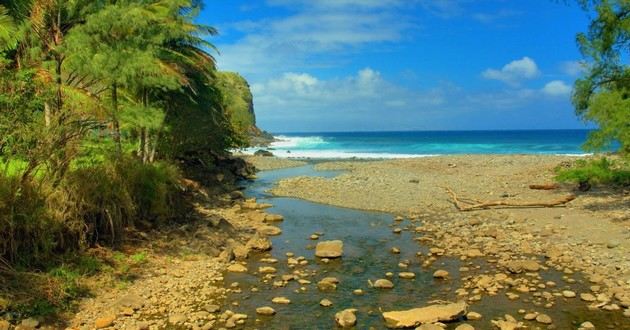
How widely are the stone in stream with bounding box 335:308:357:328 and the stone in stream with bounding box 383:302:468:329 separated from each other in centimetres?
60

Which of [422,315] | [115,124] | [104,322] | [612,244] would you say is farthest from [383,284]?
[115,124]

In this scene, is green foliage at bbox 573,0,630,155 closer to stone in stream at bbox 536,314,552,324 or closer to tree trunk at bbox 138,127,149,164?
stone in stream at bbox 536,314,552,324

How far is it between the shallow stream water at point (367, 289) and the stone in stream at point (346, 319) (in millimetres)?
132

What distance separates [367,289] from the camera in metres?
10.9

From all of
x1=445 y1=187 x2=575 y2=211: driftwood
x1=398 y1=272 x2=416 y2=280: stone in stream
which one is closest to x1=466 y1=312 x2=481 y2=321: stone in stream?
x1=398 y1=272 x2=416 y2=280: stone in stream

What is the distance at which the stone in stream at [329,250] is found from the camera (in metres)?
13.5

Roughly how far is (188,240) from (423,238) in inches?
284

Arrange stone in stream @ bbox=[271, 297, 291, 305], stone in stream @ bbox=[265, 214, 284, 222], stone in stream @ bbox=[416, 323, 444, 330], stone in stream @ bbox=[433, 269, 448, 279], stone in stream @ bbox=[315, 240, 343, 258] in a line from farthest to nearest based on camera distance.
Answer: stone in stream @ bbox=[265, 214, 284, 222] → stone in stream @ bbox=[315, 240, 343, 258] → stone in stream @ bbox=[433, 269, 448, 279] → stone in stream @ bbox=[271, 297, 291, 305] → stone in stream @ bbox=[416, 323, 444, 330]

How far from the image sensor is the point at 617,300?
9.55 metres

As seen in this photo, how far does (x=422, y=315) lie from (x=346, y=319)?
4.54 feet

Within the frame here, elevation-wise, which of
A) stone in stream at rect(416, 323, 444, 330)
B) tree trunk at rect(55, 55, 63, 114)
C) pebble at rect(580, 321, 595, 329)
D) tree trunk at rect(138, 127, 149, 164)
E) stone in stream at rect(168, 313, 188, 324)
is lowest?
stone in stream at rect(168, 313, 188, 324)

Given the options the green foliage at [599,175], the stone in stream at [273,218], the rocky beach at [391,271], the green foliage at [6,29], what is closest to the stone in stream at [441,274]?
the rocky beach at [391,271]

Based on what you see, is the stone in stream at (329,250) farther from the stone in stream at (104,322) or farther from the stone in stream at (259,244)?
the stone in stream at (104,322)

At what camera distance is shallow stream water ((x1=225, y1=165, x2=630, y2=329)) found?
29.6 feet
